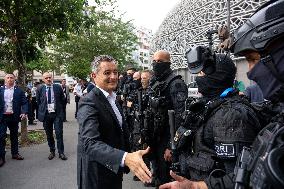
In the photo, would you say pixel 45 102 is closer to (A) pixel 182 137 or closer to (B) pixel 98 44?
(A) pixel 182 137

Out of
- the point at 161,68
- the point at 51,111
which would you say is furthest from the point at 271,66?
the point at 51,111

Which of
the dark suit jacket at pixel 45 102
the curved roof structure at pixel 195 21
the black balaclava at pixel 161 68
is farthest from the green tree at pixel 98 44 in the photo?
the black balaclava at pixel 161 68

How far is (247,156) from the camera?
1.62 meters

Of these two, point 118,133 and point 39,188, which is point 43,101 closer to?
point 39,188

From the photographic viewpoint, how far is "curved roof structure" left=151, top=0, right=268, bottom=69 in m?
27.3

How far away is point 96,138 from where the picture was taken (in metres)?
2.79

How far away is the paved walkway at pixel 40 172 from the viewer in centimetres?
610

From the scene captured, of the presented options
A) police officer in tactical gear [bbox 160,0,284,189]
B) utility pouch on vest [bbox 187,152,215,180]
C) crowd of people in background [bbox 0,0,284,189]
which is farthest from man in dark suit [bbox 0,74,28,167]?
police officer in tactical gear [bbox 160,0,284,189]

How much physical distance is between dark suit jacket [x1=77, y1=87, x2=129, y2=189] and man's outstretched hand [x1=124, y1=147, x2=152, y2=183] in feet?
0.90

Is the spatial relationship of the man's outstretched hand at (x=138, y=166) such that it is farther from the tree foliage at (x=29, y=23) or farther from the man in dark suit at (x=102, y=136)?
the tree foliage at (x=29, y=23)

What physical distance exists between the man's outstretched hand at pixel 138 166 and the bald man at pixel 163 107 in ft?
5.43

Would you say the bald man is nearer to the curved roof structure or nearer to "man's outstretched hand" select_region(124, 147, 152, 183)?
"man's outstretched hand" select_region(124, 147, 152, 183)

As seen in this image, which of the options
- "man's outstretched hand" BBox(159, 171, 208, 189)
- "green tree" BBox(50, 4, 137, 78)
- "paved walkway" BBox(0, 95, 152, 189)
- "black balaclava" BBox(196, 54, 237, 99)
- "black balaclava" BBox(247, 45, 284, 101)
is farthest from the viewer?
"green tree" BBox(50, 4, 137, 78)

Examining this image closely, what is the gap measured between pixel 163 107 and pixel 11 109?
15.2 ft
